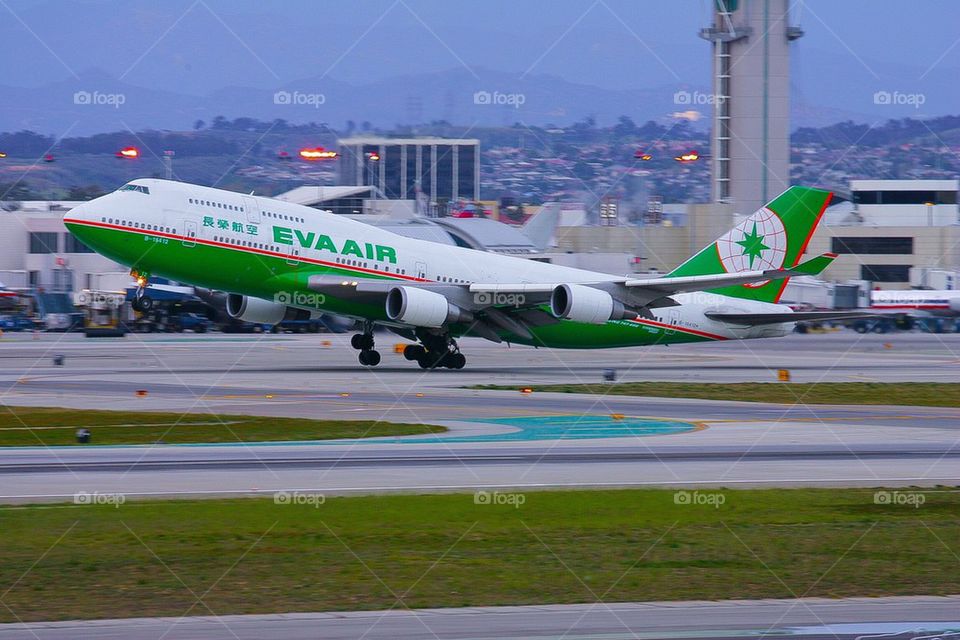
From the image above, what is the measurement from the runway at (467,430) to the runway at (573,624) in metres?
7.32

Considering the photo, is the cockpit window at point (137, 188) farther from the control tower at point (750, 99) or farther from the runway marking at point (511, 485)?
the control tower at point (750, 99)

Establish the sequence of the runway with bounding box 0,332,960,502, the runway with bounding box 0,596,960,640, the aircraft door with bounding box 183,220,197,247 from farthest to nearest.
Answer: the aircraft door with bounding box 183,220,197,247 → the runway with bounding box 0,332,960,502 → the runway with bounding box 0,596,960,640

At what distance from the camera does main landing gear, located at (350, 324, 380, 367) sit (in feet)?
143

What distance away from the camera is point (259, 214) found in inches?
1590

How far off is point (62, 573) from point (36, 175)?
134157 millimetres

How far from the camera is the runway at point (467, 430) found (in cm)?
2095

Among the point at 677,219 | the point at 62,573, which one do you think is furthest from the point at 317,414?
the point at 677,219

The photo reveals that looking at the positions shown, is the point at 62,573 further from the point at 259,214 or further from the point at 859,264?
the point at 859,264

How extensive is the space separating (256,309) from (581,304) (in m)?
11.4

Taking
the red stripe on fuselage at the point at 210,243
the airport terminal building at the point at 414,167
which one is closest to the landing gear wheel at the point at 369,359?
the red stripe on fuselage at the point at 210,243

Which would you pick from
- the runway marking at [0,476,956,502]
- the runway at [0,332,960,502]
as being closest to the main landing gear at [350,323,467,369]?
the runway at [0,332,960,502]

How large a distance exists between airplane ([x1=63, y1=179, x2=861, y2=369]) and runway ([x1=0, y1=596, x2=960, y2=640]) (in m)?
28.6

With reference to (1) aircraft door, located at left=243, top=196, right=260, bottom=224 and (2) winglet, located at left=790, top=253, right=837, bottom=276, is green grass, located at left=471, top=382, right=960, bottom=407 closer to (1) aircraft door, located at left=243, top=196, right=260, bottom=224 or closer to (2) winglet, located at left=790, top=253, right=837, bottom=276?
(2) winglet, located at left=790, top=253, right=837, bottom=276

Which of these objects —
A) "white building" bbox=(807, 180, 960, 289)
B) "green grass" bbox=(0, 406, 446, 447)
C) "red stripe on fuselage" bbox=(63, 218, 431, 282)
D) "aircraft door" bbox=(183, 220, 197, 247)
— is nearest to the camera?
"green grass" bbox=(0, 406, 446, 447)
